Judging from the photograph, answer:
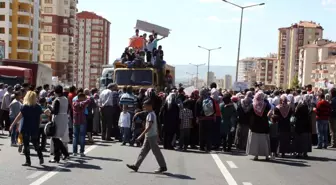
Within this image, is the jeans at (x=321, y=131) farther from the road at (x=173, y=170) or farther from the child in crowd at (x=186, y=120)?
the child in crowd at (x=186, y=120)

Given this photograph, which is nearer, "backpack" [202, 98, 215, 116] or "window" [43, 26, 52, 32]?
"backpack" [202, 98, 215, 116]

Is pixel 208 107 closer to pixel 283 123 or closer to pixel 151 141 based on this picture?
pixel 283 123

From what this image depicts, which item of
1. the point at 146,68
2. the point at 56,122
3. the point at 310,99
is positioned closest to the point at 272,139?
the point at 310,99

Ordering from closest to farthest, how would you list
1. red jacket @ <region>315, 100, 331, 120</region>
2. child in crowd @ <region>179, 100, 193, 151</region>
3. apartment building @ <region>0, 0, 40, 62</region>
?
child in crowd @ <region>179, 100, 193, 151</region>
red jacket @ <region>315, 100, 331, 120</region>
apartment building @ <region>0, 0, 40, 62</region>

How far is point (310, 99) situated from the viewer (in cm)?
2142

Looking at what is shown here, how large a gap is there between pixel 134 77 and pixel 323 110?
8.03 meters

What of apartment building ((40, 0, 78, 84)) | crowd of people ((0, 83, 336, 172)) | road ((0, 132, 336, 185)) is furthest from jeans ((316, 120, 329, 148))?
apartment building ((40, 0, 78, 84))

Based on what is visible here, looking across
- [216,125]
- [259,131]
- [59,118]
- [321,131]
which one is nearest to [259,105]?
[259,131]

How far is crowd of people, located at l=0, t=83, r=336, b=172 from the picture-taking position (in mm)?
15203

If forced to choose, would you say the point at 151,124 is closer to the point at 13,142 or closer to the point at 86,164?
the point at 86,164

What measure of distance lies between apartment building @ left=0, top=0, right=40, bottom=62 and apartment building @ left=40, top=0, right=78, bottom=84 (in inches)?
998

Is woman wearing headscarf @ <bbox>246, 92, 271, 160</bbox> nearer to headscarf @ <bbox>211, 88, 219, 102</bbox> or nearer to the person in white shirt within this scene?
headscarf @ <bbox>211, 88, 219, 102</bbox>

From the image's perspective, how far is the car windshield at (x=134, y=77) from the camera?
24734 millimetres

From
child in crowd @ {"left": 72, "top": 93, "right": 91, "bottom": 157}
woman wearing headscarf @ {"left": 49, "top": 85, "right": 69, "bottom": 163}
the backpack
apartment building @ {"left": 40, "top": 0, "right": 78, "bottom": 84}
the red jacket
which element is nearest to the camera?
woman wearing headscarf @ {"left": 49, "top": 85, "right": 69, "bottom": 163}
